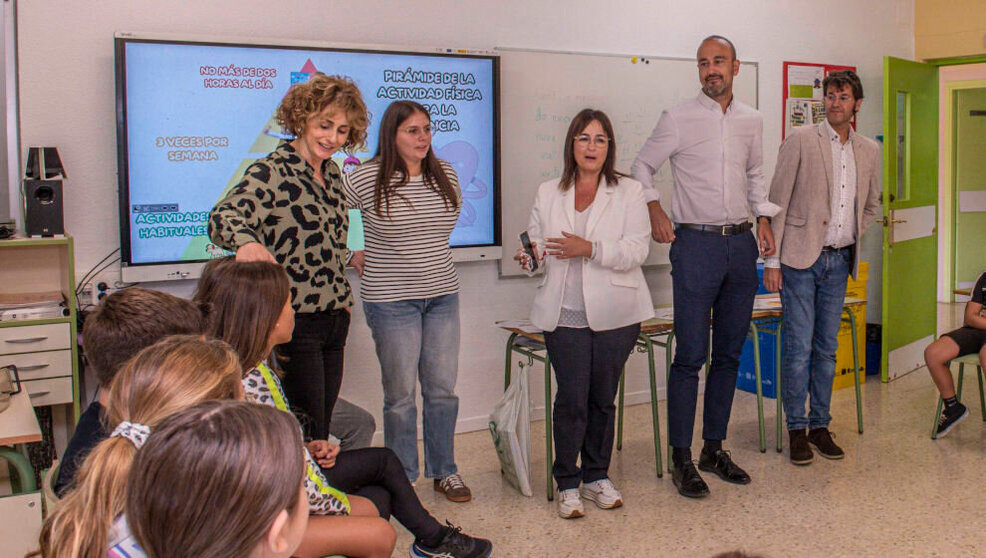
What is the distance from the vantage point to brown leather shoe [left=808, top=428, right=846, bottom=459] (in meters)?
3.88

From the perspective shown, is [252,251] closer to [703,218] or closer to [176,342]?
[176,342]

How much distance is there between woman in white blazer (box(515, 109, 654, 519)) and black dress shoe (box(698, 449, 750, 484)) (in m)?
0.54

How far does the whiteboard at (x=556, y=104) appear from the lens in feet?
14.2

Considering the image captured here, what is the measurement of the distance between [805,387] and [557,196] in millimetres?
1500

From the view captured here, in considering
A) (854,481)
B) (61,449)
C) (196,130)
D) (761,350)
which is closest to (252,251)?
(196,130)

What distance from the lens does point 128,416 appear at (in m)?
1.46

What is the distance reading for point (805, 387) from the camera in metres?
3.95

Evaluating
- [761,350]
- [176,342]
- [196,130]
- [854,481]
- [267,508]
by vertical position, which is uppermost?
[196,130]

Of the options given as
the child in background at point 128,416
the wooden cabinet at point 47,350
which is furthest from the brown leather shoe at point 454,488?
the child in background at point 128,416

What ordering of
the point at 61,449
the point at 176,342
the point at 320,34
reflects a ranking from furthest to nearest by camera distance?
1. the point at 320,34
2. the point at 61,449
3. the point at 176,342

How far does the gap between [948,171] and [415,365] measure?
6.72 metres

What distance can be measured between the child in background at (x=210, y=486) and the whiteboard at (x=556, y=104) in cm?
325

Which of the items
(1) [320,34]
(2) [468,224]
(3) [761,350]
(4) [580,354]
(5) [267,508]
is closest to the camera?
(5) [267,508]

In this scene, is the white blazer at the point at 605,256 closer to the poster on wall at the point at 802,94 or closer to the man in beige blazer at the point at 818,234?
the man in beige blazer at the point at 818,234
